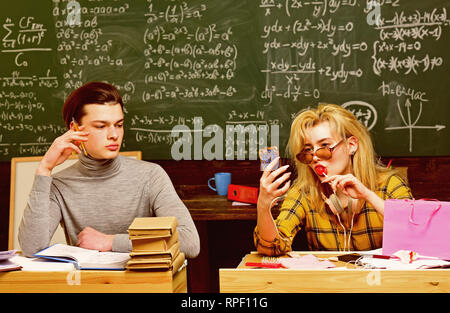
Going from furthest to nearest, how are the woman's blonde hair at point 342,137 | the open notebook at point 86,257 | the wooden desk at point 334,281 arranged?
the woman's blonde hair at point 342,137, the open notebook at point 86,257, the wooden desk at point 334,281

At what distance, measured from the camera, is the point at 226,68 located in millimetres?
3729

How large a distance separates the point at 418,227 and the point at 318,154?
2.09 feet

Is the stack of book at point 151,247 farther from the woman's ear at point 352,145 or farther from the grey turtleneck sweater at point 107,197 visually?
the woman's ear at point 352,145

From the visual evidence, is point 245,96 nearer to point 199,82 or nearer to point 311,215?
point 199,82

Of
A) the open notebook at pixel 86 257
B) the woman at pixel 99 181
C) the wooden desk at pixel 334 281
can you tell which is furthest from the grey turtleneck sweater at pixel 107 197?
the wooden desk at pixel 334 281

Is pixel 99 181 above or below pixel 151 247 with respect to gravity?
above

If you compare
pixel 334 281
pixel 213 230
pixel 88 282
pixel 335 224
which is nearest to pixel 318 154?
pixel 335 224

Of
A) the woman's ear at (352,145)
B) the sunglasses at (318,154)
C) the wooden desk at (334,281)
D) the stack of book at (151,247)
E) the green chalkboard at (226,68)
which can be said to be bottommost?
the wooden desk at (334,281)

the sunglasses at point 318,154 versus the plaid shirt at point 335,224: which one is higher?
the sunglasses at point 318,154

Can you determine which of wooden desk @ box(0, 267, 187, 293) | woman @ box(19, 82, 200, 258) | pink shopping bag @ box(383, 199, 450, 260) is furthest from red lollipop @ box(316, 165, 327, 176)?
wooden desk @ box(0, 267, 187, 293)

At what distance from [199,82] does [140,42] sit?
51cm

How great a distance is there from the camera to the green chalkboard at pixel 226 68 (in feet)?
11.7

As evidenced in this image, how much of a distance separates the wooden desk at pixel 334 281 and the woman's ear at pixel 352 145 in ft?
3.32

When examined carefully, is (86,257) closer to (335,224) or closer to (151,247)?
(151,247)
